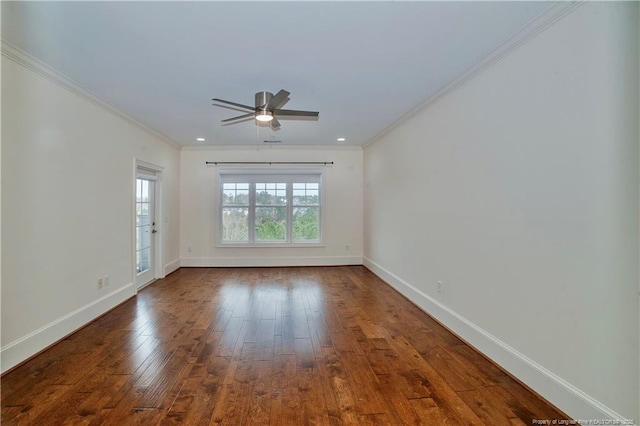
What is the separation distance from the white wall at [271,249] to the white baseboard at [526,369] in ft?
9.90

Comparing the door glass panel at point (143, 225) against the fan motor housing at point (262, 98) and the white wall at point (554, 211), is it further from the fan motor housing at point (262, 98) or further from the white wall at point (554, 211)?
the white wall at point (554, 211)

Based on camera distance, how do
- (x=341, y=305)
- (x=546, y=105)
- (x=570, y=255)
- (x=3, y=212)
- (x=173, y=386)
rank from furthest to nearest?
(x=341, y=305) < (x=3, y=212) < (x=173, y=386) < (x=546, y=105) < (x=570, y=255)

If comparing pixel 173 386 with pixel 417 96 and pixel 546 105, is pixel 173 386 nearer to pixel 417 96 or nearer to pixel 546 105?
pixel 546 105

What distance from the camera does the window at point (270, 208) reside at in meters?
6.36

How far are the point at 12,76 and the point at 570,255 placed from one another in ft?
13.9

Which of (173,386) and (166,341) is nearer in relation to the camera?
(173,386)

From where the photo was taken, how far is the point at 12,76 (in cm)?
237

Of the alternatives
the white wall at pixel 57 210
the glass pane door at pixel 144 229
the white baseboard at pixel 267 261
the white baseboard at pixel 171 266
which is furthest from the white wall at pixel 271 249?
the white wall at pixel 57 210

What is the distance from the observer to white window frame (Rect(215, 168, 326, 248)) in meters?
6.29

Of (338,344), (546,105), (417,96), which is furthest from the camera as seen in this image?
(417,96)

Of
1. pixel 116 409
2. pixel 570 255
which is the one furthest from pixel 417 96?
pixel 116 409

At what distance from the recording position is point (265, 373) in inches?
91.1

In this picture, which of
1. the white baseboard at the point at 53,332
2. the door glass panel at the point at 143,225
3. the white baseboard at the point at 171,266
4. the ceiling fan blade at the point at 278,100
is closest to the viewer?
the white baseboard at the point at 53,332

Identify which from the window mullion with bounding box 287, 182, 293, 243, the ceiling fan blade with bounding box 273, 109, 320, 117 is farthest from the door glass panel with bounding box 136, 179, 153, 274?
the ceiling fan blade with bounding box 273, 109, 320, 117
